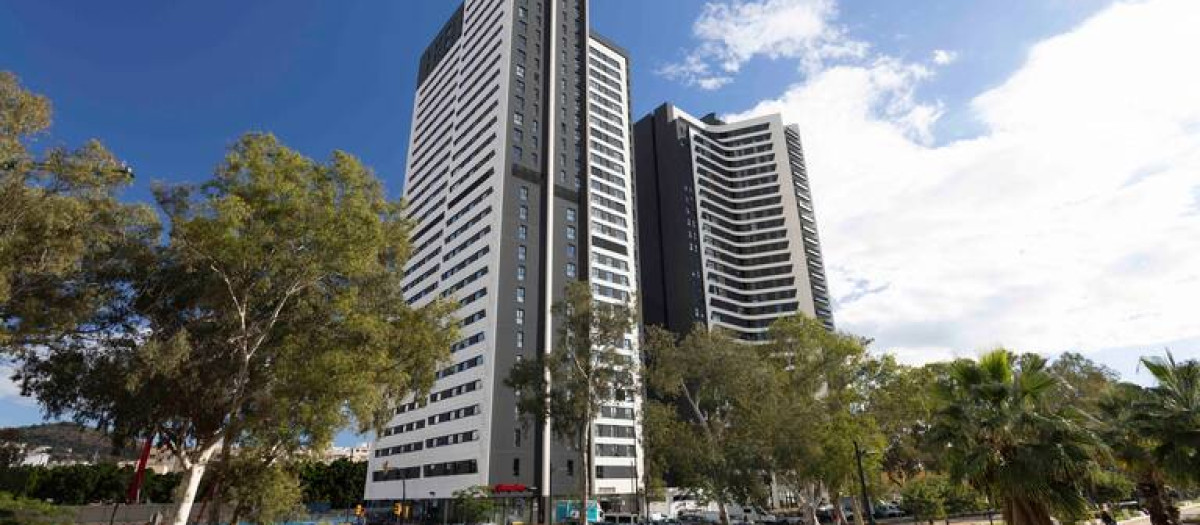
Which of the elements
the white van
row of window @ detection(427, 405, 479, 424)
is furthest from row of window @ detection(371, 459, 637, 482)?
the white van

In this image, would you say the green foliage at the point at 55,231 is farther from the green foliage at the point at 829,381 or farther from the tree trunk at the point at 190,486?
the green foliage at the point at 829,381

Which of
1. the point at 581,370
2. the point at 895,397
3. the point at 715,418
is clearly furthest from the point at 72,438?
the point at 895,397

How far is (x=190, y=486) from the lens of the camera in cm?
2111

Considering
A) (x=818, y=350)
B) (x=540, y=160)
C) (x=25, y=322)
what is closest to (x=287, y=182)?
(x=25, y=322)

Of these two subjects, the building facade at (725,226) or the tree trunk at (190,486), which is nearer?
the tree trunk at (190,486)

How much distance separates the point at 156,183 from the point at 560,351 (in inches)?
969

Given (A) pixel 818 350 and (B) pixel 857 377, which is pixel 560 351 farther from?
(B) pixel 857 377

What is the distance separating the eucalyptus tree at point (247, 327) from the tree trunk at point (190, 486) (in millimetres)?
53

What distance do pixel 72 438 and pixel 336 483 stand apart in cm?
8685

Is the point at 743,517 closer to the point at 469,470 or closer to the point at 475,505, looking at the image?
the point at 475,505

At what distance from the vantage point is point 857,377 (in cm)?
5069

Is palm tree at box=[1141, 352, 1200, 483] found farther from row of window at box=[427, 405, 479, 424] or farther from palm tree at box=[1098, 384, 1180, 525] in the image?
row of window at box=[427, 405, 479, 424]

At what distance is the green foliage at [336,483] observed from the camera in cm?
10131

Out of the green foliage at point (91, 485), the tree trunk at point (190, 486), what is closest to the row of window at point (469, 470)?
the green foliage at point (91, 485)
